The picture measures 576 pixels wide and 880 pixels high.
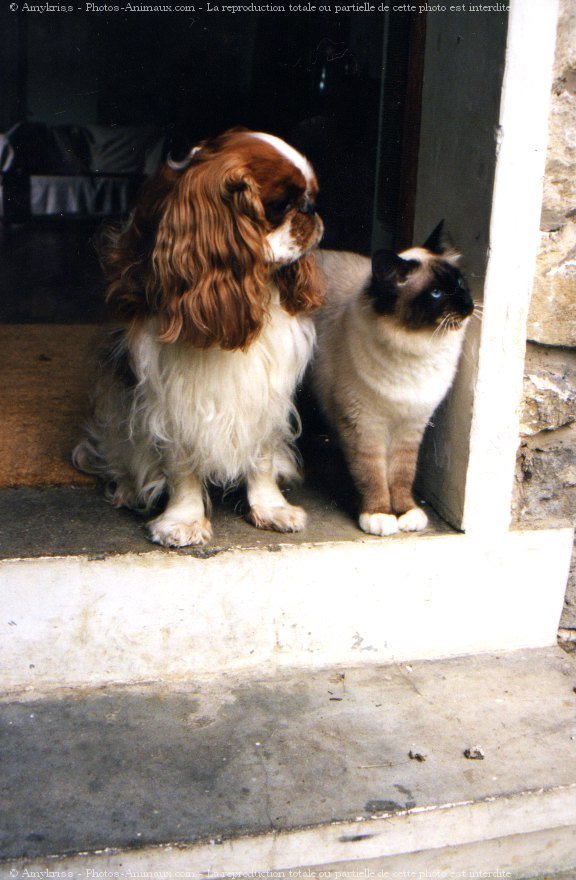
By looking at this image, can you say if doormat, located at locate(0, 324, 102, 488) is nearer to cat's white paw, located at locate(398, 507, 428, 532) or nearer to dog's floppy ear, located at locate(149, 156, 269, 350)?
dog's floppy ear, located at locate(149, 156, 269, 350)

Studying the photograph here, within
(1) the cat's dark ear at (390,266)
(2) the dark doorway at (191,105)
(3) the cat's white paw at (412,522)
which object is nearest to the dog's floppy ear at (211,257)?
(1) the cat's dark ear at (390,266)

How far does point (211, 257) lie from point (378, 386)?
22.5 inches

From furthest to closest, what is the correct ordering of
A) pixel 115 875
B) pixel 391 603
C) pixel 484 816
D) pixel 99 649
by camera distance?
pixel 391 603, pixel 99 649, pixel 484 816, pixel 115 875

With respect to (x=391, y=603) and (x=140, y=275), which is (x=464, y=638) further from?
(x=140, y=275)

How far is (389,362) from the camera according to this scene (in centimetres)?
221

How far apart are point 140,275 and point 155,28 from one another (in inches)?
237

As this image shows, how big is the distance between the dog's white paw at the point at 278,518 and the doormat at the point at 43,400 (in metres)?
0.57

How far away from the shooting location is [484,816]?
1918mm

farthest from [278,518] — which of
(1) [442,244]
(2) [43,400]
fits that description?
(2) [43,400]

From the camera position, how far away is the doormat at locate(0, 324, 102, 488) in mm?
2668

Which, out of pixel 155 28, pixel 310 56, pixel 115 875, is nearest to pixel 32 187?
pixel 155 28

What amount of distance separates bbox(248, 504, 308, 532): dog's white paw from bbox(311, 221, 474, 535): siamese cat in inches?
6.8

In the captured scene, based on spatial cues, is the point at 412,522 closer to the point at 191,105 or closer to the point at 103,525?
the point at 103,525

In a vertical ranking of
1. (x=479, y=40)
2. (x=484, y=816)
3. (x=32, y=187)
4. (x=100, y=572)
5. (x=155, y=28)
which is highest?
(x=155, y=28)
